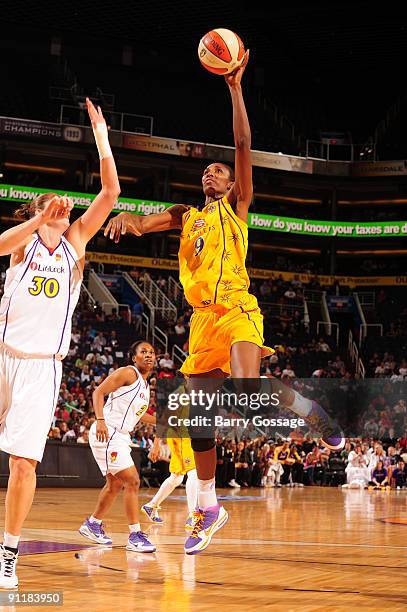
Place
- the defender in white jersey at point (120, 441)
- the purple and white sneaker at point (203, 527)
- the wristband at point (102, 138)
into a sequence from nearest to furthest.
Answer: the wristband at point (102, 138) → the purple and white sneaker at point (203, 527) → the defender in white jersey at point (120, 441)

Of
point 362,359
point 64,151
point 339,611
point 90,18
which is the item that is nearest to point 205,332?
point 339,611

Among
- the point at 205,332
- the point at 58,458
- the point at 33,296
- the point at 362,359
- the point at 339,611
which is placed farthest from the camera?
the point at 362,359

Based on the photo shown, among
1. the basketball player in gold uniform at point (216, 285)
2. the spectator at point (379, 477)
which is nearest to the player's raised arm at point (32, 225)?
the basketball player in gold uniform at point (216, 285)

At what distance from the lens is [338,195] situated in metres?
36.1

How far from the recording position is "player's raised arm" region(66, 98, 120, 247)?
500 centimetres

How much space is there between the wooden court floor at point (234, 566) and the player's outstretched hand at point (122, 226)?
222cm

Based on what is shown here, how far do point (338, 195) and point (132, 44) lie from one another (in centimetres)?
1055

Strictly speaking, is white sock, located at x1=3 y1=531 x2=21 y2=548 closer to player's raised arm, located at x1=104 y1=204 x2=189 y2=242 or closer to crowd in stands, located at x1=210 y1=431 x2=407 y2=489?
player's raised arm, located at x1=104 y1=204 x2=189 y2=242

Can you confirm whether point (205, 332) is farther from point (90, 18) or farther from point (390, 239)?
point (390, 239)

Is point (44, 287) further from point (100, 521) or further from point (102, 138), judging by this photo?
point (100, 521)

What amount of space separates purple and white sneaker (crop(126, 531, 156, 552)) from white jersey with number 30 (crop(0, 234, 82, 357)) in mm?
2751

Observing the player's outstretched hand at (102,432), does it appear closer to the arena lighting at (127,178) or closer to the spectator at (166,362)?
the spectator at (166,362)

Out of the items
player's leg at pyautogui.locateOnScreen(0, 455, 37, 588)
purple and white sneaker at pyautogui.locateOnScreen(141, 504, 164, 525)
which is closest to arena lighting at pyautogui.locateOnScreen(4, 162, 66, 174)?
purple and white sneaker at pyautogui.locateOnScreen(141, 504, 164, 525)

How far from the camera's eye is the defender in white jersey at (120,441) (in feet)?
24.4
